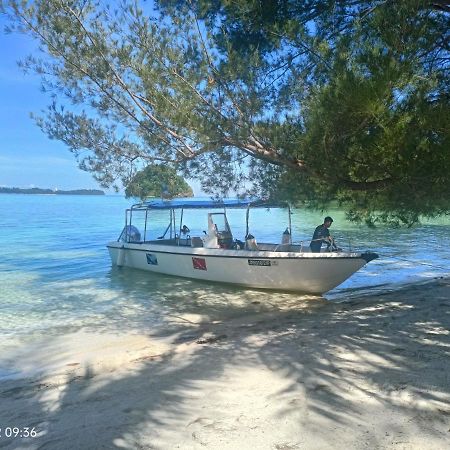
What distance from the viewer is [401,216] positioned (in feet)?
26.7

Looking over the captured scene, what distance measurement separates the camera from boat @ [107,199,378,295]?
10.2 meters

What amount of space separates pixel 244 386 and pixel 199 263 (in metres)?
7.41

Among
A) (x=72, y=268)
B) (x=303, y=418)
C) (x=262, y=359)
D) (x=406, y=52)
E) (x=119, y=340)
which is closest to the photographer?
(x=303, y=418)

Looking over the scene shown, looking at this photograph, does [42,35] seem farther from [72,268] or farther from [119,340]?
[72,268]

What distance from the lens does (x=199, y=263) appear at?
39.9ft

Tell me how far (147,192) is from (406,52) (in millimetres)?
5763

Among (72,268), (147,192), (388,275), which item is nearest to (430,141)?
(147,192)

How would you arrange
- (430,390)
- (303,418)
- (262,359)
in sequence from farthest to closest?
(262,359) → (430,390) → (303,418)

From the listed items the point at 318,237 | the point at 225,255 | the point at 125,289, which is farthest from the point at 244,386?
the point at 125,289

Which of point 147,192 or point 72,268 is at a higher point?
point 147,192

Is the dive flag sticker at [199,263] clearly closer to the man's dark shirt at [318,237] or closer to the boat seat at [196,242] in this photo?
the boat seat at [196,242]

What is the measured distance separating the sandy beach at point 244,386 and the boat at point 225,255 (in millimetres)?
1944

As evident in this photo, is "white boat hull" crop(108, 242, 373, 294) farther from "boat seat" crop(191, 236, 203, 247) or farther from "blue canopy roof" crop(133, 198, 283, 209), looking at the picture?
"blue canopy roof" crop(133, 198, 283, 209)

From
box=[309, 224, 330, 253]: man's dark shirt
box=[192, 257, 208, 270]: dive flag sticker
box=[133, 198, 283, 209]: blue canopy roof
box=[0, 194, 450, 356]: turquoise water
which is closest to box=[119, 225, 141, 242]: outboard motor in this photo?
box=[133, 198, 283, 209]: blue canopy roof
